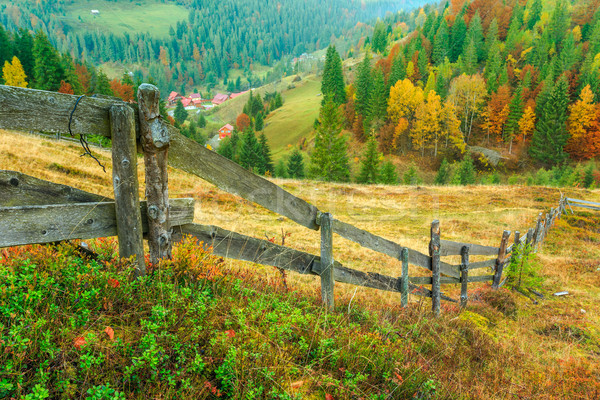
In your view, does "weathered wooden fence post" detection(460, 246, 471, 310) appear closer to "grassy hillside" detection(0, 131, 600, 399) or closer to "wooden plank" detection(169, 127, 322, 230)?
"grassy hillside" detection(0, 131, 600, 399)

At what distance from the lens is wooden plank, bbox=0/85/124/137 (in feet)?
7.78

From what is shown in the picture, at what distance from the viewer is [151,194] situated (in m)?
3.05

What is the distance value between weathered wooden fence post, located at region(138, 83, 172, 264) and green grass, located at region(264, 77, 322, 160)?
77.3 metres

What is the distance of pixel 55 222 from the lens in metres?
2.64

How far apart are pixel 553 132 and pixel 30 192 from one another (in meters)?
76.7

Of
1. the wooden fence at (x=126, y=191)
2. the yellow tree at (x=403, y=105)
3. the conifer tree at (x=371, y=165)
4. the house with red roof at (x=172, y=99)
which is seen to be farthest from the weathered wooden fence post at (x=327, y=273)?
the house with red roof at (x=172, y=99)

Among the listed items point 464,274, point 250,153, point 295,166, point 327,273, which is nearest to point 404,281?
point 327,273

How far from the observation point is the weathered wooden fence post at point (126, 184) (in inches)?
109

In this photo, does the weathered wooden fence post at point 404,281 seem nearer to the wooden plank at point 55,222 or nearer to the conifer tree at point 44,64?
the wooden plank at point 55,222

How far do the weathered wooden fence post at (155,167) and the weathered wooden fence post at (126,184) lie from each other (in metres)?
0.11

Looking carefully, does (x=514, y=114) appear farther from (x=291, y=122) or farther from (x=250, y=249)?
(x=250, y=249)

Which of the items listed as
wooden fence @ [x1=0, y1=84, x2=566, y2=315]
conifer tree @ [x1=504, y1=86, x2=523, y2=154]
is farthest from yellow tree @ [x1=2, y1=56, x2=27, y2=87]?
conifer tree @ [x1=504, y1=86, x2=523, y2=154]

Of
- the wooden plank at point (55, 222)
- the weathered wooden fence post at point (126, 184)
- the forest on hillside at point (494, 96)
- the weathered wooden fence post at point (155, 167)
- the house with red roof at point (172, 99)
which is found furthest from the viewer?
the house with red roof at point (172, 99)

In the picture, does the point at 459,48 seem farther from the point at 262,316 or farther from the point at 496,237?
the point at 262,316
